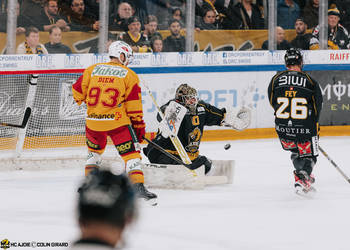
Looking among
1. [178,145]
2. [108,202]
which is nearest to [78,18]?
[178,145]

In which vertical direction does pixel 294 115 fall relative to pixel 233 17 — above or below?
below

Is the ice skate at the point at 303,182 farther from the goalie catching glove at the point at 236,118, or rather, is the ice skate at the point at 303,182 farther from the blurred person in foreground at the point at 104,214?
the blurred person in foreground at the point at 104,214

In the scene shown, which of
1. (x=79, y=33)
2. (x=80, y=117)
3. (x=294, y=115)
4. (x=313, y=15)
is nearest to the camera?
(x=294, y=115)

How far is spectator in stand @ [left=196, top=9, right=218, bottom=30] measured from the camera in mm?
7918

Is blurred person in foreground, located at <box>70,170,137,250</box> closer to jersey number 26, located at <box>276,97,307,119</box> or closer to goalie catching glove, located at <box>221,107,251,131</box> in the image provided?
jersey number 26, located at <box>276,97,307,119</box>

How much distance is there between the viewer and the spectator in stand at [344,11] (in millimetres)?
8414

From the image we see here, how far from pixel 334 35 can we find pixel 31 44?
12.0 feet

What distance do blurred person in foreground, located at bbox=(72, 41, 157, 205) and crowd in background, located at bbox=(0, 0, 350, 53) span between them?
2561 mm

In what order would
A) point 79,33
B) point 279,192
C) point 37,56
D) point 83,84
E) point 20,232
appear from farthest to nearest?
point 79,33, point 37,56, point 279,192, point 83,84, point 20,232

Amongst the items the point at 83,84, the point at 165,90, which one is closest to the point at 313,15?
the point at 165,90

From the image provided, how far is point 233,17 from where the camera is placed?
8.18 m

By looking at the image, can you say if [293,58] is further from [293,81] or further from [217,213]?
[217,213]

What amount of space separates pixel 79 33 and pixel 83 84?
2.86 m

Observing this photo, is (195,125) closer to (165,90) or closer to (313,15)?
(165,90)
